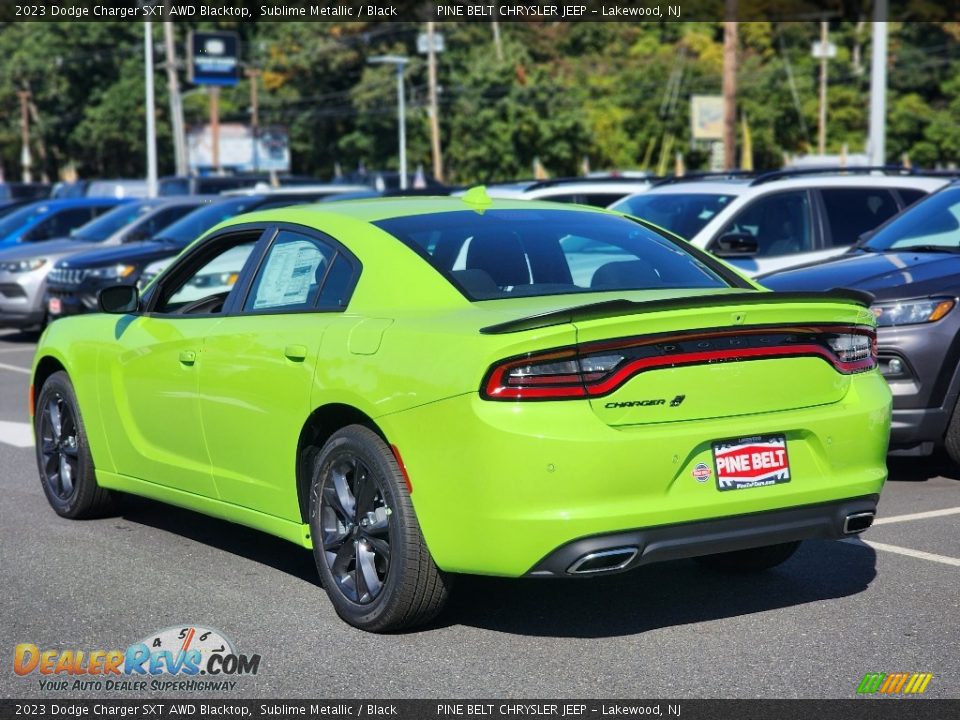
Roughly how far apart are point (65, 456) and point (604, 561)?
3.78 metres

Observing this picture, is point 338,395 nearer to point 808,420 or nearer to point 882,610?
point 808,420

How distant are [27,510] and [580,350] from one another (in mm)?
4126

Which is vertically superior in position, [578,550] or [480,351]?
[480,351]

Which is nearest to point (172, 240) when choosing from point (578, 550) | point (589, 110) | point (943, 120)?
point (578, 550)

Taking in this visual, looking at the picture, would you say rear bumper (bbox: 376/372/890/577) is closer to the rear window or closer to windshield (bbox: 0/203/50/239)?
the rear window

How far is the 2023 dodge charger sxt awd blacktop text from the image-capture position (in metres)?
4.82

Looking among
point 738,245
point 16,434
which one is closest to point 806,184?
point 738,245

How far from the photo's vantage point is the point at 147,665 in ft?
16.6

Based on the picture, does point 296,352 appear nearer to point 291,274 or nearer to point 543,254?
point 291,274

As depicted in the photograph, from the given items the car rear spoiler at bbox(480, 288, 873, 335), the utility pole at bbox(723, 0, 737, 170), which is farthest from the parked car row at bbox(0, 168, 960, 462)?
the utility pole at bbox(723, 0, 737, 170)

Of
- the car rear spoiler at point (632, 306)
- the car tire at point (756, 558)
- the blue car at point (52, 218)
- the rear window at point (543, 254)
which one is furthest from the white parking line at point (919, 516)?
the blue car at point (52, 218)

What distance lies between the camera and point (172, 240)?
57.2ft

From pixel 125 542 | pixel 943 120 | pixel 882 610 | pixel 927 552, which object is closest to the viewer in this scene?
pixel 882 610

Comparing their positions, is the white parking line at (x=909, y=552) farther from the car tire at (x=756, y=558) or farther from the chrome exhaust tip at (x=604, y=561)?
the chrome exhaust tip at (x=604, y=561)
